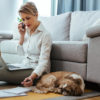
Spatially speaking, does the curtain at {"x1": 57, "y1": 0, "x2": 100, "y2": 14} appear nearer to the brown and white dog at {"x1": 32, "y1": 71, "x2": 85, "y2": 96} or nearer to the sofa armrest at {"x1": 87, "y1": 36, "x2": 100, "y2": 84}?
the sofa armrest at {"x1": 87, "y1": 36, "x2": 100, "y2": 84}

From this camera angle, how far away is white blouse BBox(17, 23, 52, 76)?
2119 millimetres

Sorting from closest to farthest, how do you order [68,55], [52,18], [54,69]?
[68,55] → [54,69] → [52,18]

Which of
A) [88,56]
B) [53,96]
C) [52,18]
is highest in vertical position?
[52,18]

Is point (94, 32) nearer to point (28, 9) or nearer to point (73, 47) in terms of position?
point (73, 47)

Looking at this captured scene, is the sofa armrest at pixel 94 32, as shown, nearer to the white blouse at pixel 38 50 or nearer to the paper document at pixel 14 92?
the white blouse at pixel 38 50

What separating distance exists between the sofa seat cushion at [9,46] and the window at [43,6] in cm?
156

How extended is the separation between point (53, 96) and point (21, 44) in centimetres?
83

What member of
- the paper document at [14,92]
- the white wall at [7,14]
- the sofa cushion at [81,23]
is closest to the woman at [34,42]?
the paper document at [14,92]

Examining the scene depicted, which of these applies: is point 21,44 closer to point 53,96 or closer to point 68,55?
point 68,55

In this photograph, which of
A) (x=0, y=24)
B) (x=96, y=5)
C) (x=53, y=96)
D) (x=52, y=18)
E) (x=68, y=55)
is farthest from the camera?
(x=0, y=24)

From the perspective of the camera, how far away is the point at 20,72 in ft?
6.88

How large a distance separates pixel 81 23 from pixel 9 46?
40.4 inches

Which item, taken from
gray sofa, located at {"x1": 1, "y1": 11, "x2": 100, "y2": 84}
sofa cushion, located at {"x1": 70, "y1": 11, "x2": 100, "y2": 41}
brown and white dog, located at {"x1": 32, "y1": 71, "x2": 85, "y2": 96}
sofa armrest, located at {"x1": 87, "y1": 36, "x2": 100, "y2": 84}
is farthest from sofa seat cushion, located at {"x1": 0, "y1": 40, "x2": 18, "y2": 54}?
sofa armrest, located at {"x1": 87, "y1": 36, "x2": 100, "y2": 84}

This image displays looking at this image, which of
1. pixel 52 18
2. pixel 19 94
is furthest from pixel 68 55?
pixel 52 18
